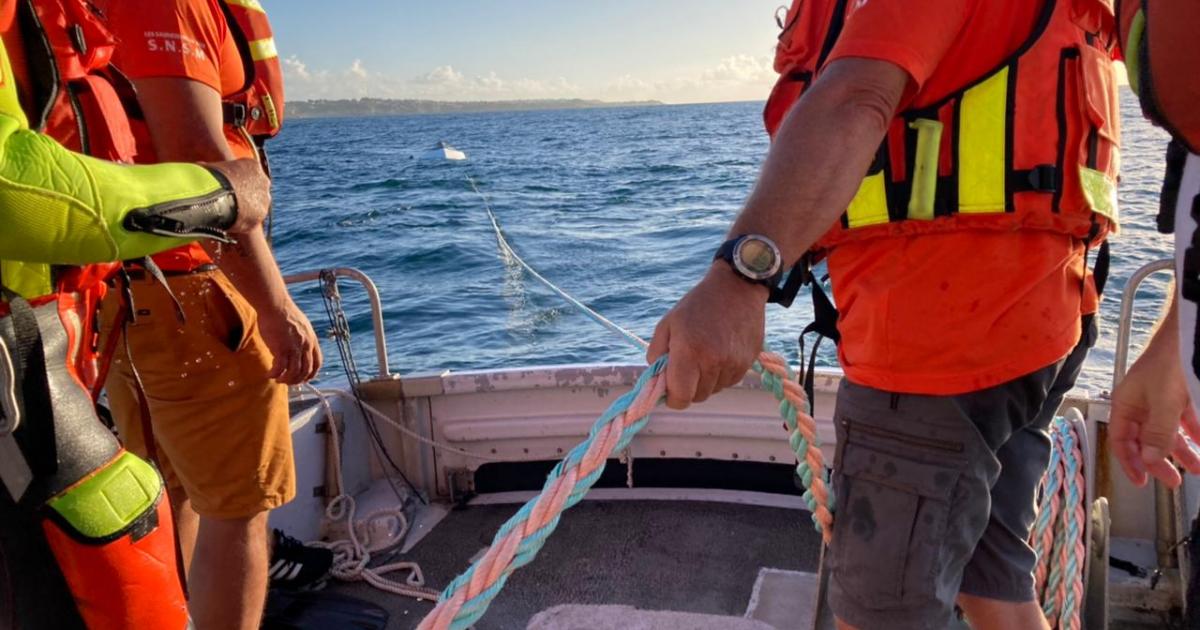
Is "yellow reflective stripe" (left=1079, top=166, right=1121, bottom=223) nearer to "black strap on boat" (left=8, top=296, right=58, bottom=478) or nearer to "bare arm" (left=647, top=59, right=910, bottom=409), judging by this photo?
"bare arm" (left=647, top=59, right=910, bottom=409)

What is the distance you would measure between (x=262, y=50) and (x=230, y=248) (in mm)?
717

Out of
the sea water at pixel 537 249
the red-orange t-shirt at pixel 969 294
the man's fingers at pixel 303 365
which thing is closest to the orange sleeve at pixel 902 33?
the red-orange t-shirt at pixel 969 294

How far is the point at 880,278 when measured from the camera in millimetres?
1760

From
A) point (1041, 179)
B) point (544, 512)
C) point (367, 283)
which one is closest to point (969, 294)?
point (1041, 179)

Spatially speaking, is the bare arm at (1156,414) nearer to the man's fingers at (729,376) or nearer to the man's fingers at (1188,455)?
the man's fingers at (1188,455)

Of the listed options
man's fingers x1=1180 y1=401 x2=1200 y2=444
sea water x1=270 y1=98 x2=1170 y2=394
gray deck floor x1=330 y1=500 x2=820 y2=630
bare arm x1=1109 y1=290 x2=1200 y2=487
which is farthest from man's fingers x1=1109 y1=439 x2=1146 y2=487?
sea water x1=270 y1=98 x2=1170 y2=394

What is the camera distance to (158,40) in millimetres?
2111

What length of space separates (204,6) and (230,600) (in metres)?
1.60

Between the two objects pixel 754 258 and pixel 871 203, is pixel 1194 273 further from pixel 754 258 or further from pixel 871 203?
pixel 871 203

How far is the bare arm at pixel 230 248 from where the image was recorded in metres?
2.13

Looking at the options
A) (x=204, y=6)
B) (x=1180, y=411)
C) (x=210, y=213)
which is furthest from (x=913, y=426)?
(x=204, y=6)

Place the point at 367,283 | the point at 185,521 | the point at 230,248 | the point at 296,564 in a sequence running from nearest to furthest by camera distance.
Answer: the point at 230,248 → the point at 185,521 → the point at 296,564 → the point at 367,283

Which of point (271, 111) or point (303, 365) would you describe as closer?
point (303, 365)

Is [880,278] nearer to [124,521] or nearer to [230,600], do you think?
[124,521]
